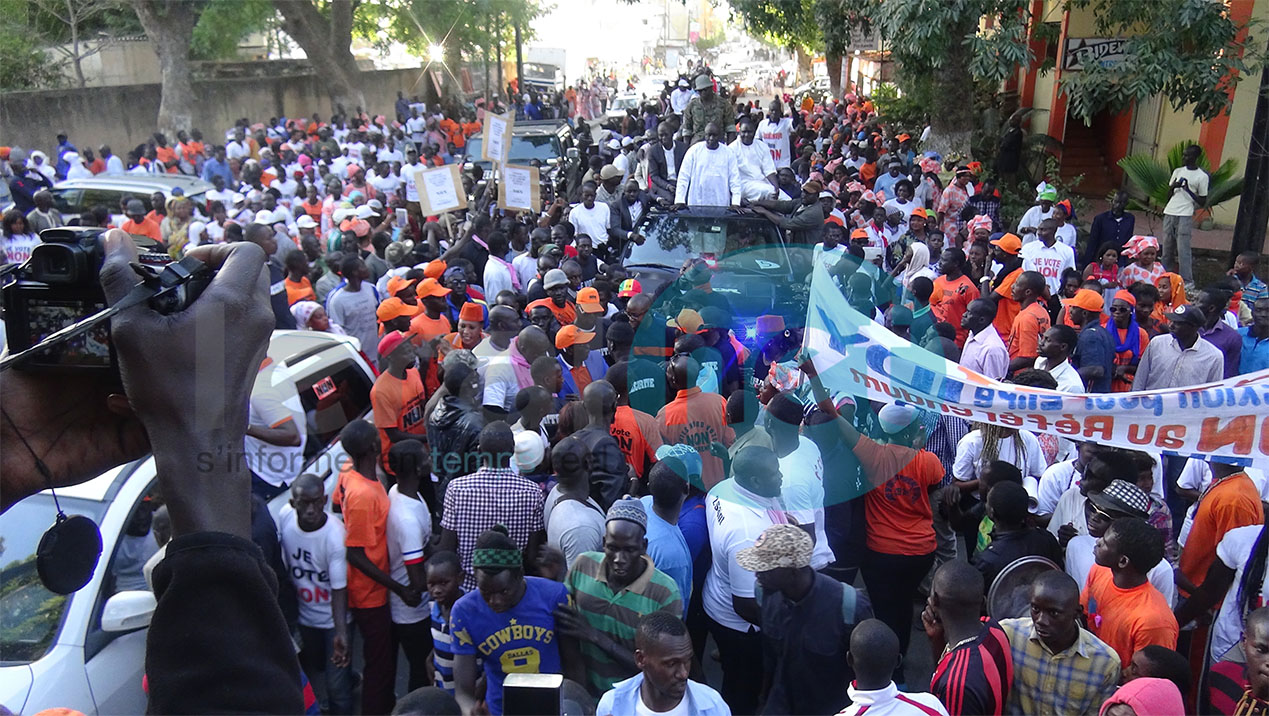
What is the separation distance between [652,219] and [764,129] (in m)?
9.87

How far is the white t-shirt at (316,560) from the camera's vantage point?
4562 millimetres

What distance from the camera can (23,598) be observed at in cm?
388

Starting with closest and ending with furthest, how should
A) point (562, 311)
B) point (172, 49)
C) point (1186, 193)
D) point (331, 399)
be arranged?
point (331, 399), point (562, 311), point (1186, 193), point (172, 49)

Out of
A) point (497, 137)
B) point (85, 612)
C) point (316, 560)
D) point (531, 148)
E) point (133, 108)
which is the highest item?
point (133, 108)

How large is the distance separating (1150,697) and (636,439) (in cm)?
304

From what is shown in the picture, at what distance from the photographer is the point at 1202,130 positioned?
50.7ft

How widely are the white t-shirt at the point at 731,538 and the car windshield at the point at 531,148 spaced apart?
14.6m

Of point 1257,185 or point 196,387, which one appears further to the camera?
point 1257,185

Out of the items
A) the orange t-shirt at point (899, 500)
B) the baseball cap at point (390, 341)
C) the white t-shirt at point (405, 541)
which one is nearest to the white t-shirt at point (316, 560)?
the white t-shirt at point (405, 541)

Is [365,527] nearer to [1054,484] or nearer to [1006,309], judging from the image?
[1054,484]

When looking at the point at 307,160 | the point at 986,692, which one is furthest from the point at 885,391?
the point at 307,160

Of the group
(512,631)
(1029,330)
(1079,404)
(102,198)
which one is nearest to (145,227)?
(102,198)

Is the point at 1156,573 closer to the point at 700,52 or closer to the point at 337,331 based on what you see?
the point at 337,331

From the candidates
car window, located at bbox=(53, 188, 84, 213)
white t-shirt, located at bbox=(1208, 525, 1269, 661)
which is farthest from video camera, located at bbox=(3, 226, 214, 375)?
car window, located at bbox=(53, 188, 84, 213)
